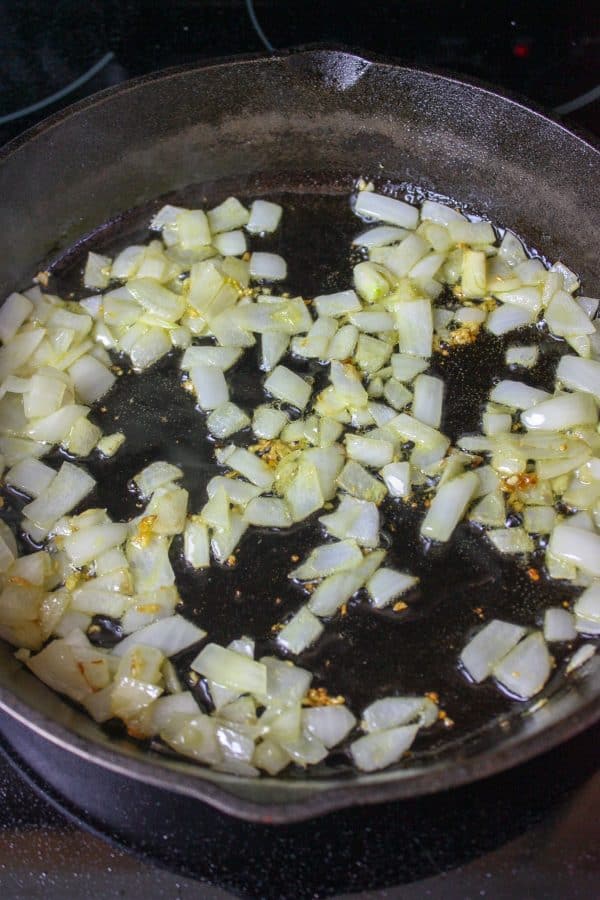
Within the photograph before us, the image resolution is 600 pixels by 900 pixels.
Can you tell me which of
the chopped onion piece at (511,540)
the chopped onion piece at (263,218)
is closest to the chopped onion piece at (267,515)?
the chopped onion piece at (511,540)

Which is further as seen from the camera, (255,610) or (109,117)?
(109,117)

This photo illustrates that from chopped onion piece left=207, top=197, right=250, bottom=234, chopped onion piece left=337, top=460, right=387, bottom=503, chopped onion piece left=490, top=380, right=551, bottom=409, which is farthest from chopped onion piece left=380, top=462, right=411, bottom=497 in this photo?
chopped onion piece left=207, top=197, right=250, bottom=234

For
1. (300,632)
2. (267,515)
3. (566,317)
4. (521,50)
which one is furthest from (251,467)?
(521,50)

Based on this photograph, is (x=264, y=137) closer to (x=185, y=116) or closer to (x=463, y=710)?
(x=185, y=116)

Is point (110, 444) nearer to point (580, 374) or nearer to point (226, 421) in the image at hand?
point (226, 421)

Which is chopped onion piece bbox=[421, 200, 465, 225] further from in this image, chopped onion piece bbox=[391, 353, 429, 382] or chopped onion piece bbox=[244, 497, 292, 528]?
chopped onion piece bbox=[244, 497, 292, 528]

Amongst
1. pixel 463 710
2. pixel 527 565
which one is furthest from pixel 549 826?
pixel 527 565

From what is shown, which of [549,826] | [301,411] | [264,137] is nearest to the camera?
[549,826]
